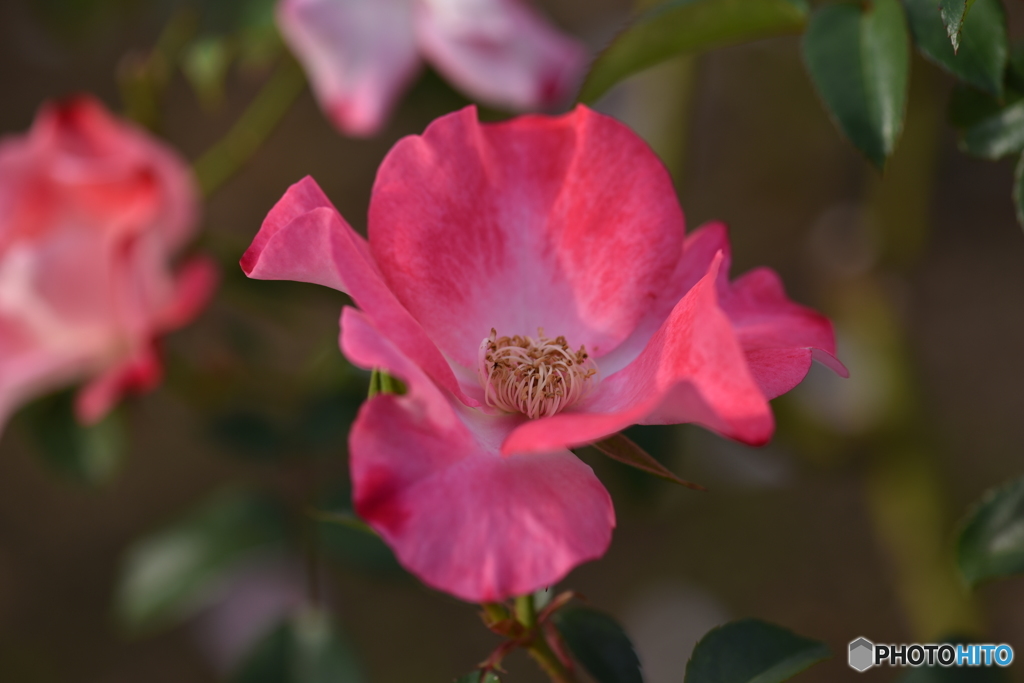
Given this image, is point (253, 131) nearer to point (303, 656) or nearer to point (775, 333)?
point (303, 656)

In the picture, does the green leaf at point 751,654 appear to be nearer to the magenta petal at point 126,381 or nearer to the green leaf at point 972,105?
the green leaf at point 972,105

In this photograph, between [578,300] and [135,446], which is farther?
[135,446]

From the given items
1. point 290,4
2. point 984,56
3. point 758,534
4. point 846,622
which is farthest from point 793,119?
point 984,56

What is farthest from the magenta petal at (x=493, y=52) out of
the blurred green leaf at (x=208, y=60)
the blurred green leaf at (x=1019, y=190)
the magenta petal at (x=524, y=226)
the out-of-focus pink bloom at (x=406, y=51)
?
the blurred green leaf at (x=1019, y=190)

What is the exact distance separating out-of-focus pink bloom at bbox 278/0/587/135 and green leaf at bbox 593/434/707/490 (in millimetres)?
421

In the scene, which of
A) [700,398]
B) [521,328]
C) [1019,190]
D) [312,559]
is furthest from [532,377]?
[312,559]

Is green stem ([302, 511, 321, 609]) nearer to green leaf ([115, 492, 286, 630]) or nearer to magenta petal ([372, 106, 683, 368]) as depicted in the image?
green leaf ([115, 492, 286, 630])

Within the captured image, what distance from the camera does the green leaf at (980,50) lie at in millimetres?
429

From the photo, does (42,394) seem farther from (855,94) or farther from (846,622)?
(846,622)

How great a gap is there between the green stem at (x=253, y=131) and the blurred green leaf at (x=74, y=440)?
10.5 inches

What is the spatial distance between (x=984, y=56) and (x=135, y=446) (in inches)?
67.0

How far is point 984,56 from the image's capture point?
0.43 meters

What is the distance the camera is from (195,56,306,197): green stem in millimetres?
902

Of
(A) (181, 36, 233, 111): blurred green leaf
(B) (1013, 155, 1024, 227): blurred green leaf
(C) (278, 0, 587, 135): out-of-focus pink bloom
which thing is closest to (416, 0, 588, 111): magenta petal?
(C) (278, 0, 587, 135): out-of-focus pink bloom
